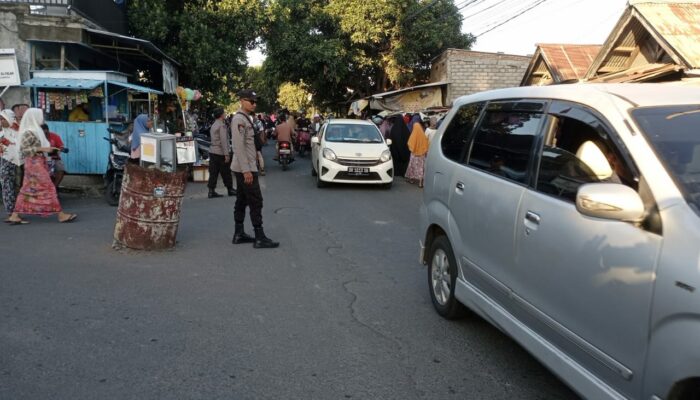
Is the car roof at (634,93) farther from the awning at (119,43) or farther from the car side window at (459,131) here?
the awning at (119,43)

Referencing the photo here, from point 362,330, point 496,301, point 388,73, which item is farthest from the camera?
point 388,73

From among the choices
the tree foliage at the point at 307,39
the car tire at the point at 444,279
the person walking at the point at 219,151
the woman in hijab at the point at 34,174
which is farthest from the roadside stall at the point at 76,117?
the car tire at the point at 444,279

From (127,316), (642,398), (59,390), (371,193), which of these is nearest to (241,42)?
(371,193)

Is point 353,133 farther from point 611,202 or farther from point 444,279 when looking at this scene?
point 611,202

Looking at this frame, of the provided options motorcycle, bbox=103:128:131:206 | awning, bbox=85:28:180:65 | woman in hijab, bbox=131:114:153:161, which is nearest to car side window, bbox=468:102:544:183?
woman in hijab, bbox=131:114:153:161

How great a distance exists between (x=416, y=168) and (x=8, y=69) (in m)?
9.27

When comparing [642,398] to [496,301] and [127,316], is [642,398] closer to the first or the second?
[496,301]

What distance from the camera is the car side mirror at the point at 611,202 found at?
239 cm

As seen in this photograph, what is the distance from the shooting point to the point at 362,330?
440cm

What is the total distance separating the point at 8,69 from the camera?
11727mm

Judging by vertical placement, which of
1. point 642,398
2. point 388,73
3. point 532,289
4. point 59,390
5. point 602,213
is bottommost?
point 59,390

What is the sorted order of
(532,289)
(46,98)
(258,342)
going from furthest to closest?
(46,98) → (258,342) → (532,289)

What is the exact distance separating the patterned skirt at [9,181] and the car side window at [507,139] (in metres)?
7.22

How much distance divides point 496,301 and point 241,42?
17.3 metres
